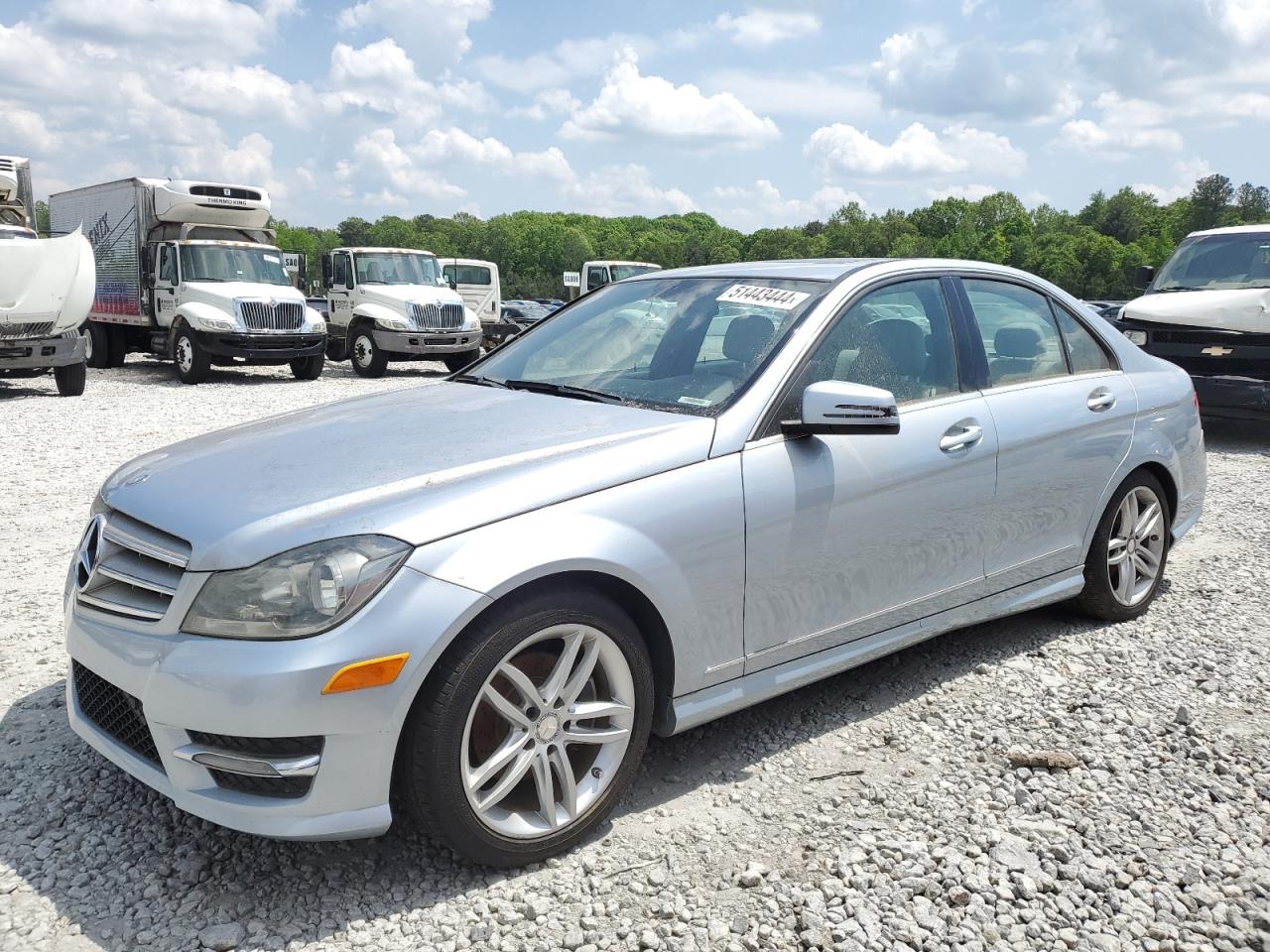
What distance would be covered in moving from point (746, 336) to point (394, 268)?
17411mm

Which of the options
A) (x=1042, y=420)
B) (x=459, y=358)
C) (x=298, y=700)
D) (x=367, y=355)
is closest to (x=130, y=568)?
(x=298, y=700)

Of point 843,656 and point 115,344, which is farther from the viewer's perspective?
point 115,344

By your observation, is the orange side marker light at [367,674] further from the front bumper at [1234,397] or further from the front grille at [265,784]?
the front bumper at [1234,397]

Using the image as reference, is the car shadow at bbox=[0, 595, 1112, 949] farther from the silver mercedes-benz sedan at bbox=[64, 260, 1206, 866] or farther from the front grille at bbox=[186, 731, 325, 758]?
the front grille at bbox=[186, 731, 325, 758]

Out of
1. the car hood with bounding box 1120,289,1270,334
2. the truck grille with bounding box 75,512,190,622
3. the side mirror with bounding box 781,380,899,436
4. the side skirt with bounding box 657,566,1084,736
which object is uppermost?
the car hood with bounding box 1120,289,1270,334

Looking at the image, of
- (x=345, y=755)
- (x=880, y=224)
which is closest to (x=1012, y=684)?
(x=345, y=755)

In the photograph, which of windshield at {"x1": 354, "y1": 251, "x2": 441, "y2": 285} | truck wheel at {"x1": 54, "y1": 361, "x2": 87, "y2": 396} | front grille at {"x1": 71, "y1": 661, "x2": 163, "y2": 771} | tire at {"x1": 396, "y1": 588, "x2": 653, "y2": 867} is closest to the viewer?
tire at {"x1": 396, "y1": 588, "x2": 653, "y2": 867}

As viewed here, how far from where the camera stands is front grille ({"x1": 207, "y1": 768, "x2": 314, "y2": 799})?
8.06ft

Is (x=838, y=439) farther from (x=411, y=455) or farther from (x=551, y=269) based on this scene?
(x=551, y=269)

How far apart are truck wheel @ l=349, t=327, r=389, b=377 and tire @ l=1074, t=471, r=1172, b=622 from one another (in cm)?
1592

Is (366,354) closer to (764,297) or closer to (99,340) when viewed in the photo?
(99,340)

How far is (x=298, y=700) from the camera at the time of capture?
2.37 meters

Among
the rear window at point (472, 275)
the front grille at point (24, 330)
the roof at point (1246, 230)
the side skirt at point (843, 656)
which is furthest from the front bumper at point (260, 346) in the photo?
the side skirt at point (843, 656)

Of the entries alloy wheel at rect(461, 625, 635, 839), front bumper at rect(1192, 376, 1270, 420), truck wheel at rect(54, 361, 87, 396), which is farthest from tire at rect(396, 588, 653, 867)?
truck wheel at rect(54, 361, 87, 396)
